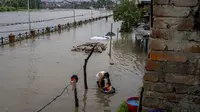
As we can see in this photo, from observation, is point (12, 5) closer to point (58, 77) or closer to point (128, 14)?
point (128, 14)

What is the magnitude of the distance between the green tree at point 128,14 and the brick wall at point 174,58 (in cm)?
3539

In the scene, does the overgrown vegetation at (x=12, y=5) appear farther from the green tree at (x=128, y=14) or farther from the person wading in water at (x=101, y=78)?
the person wading in water at (x=101, y=78)

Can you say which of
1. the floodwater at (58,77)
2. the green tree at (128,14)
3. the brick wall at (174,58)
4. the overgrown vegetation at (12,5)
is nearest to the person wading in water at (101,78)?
the floodwater at (58,77)

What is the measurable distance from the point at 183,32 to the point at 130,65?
14079 millimetres

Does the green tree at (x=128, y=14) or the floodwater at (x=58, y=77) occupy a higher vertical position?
the green tree at (x=128, y=14)

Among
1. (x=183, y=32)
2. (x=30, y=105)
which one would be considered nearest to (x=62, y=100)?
(x=30, y=105)

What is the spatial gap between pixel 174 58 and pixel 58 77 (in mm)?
11007

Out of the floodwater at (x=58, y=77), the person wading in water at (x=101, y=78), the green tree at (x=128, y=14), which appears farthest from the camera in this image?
the green tree at (x=128, y=14)

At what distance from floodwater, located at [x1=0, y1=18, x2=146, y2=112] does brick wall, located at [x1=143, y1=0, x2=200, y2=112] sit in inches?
232

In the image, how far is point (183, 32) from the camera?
3990mm

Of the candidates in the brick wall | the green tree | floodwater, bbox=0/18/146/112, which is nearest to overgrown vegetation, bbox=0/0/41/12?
the green tree

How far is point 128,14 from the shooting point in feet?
128

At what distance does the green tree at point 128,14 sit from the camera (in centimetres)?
3928

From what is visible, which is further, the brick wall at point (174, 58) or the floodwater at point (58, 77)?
the floodwater at point (58, 77)
